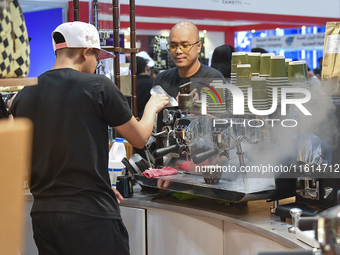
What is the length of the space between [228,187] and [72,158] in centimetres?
68

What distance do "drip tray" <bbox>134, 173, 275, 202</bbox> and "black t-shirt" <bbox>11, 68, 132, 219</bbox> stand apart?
0.46 m

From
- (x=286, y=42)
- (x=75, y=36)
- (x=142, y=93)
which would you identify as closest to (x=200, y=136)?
(x=75, y=36)

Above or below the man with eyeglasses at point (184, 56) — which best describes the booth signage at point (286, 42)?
above

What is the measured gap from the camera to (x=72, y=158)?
1.68 m

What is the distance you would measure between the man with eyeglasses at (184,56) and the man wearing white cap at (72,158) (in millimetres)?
1194

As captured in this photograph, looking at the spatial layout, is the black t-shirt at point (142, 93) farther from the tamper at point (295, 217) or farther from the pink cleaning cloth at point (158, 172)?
the tamper at point (295, 217)

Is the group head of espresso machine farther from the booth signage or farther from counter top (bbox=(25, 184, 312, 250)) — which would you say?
the booth signage

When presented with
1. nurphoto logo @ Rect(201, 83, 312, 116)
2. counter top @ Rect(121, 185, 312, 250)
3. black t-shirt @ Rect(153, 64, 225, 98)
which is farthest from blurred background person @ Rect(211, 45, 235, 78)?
nurphoto logo @ Rect(201, 83, 312, 116)

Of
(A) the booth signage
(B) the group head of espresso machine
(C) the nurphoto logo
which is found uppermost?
(A) the booth signage

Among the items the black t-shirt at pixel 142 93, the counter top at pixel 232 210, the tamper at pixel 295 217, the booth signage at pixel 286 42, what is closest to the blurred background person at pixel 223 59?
the black t-shirt at pixel 142 93

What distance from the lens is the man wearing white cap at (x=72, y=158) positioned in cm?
168

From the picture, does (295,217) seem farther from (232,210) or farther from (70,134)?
(70,134)

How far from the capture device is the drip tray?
1.86 m

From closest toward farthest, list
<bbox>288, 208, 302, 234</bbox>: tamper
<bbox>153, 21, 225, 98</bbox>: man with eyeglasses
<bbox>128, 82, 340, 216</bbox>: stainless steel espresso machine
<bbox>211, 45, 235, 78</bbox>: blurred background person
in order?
<bbox>288, 208, 302, 234</bbox>: tamper < <bbox>128, 82, 340, 216</bbox>: stainless steel espresso machine < <bbox>153, 21, 225, 98</bbox>: man with eyeglasses < <bbox>211, 45, 235, 78</bbox>: blurred background person
